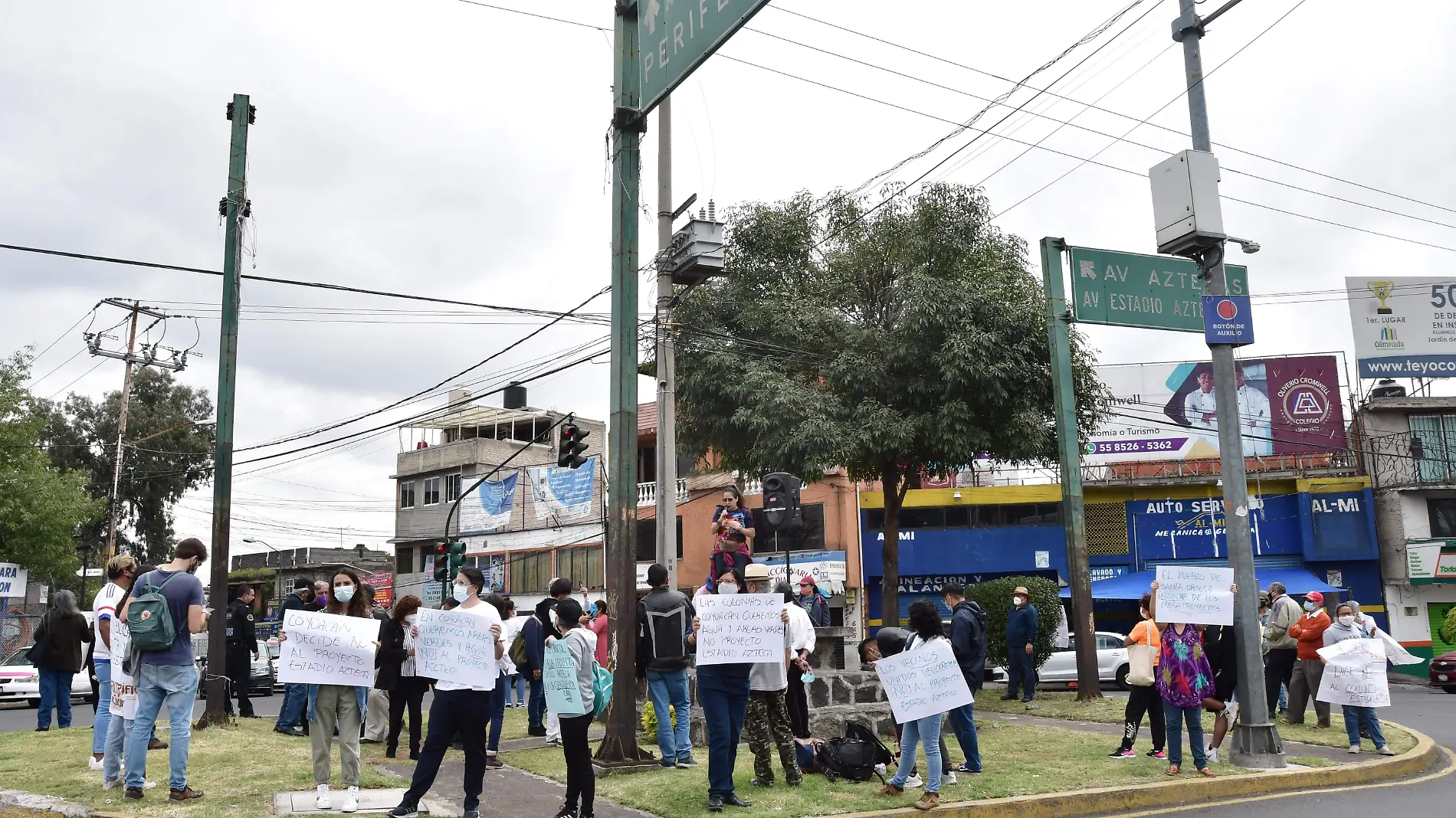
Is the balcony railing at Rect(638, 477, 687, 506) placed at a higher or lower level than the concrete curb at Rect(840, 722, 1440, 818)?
higher

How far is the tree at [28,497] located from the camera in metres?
30.5

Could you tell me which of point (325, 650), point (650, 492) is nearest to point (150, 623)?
point (325, 650)

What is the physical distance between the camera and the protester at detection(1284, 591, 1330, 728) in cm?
1253

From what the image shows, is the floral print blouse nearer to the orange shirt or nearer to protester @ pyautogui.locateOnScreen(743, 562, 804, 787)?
the orange shirt

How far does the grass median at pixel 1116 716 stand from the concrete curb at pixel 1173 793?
106cm

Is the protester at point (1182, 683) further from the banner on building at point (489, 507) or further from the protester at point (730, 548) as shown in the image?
the banner on building at point (489, 507)

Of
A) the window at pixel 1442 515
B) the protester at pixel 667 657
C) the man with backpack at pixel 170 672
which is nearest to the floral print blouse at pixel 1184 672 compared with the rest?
the protester at pixel 667 657

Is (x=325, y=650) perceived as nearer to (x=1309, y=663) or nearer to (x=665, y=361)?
(x=665, y=361)

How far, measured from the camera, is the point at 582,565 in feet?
130

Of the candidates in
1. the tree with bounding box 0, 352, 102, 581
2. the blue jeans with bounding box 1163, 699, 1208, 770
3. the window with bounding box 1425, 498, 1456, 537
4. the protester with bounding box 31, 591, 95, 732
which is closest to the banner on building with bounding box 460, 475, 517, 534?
the tree with bounding box 0, 352, 102, 581

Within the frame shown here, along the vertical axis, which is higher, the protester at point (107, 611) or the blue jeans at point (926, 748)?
the protester at point (107, 611)

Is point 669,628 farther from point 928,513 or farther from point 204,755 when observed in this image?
point 928,513

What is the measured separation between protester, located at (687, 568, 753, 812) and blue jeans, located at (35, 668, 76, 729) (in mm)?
9799

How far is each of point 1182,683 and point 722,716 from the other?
160 inches
